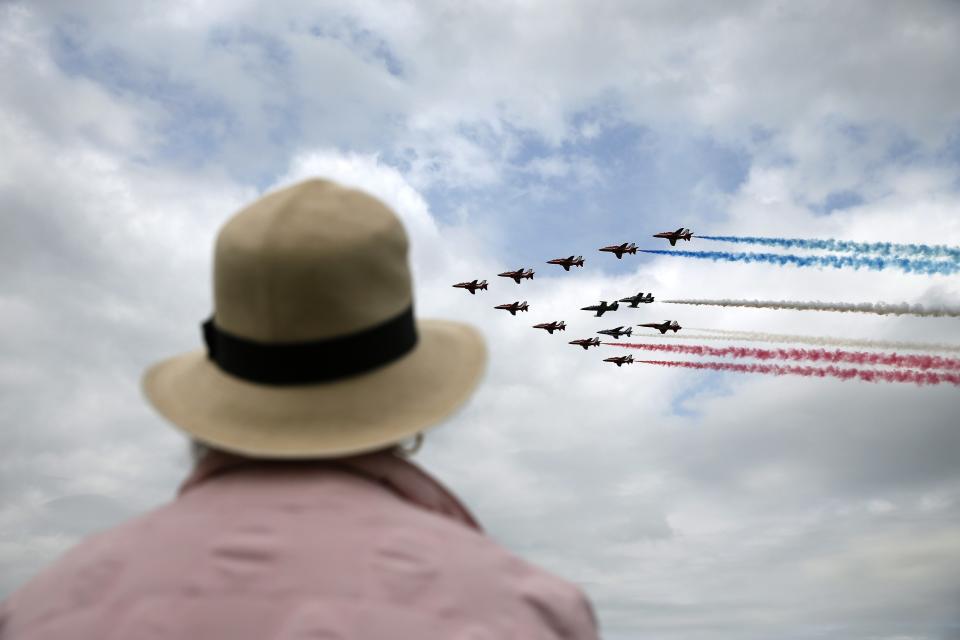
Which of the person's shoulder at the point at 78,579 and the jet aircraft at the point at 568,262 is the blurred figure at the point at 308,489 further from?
the jet aircraft at the point at 568,262

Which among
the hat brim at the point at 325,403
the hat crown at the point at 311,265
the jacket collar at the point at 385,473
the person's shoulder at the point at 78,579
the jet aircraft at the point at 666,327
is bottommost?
the person's shoulder at the point at 78,579

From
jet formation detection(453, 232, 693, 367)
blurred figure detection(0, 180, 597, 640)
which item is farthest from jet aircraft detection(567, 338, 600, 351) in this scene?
blurred figure detection(0, 180, 597, 640)

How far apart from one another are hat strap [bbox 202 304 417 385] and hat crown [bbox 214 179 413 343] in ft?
0.11

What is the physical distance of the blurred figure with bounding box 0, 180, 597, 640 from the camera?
3.27 m

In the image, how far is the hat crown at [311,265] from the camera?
389 cm

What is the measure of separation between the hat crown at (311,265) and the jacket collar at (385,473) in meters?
0.50

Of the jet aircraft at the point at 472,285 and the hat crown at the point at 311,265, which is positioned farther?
the jet aircraft at the point at 472,285

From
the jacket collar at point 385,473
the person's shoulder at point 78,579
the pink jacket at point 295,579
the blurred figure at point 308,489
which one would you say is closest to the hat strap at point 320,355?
the blurred figure at point 308,489

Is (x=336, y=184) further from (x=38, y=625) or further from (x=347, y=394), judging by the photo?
(x=38, y=625)

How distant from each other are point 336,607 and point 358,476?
0.65m

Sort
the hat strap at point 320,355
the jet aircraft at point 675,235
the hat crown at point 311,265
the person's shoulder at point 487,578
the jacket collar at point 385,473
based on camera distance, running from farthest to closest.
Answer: the jet aircraft at point 675,235, the hat strap at point 320,355, the hat crown at point 311,265, the jacket collar at point 385,473, the person's shoulder at point 487,578

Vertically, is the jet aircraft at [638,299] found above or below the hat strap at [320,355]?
above

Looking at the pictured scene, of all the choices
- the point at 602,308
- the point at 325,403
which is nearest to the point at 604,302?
the point at 602,308

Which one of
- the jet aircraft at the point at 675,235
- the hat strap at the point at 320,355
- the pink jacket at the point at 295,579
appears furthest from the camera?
the jet aircraft at the point at 675,235
